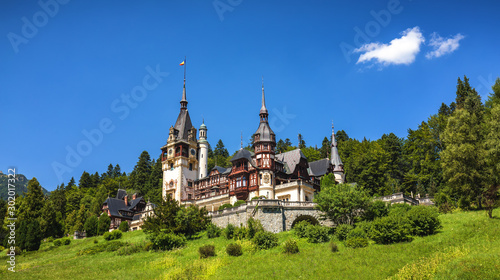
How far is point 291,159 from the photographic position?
199 ft

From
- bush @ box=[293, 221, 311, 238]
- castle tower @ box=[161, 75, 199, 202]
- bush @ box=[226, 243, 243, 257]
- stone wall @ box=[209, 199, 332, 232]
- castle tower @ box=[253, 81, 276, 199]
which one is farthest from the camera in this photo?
castle tower @ box=[161, 75, 199, 202]

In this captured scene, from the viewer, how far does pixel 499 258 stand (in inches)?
879

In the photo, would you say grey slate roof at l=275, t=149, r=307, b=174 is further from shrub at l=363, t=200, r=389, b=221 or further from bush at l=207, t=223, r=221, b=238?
shrub at l=363, t=200, r=389, b=221

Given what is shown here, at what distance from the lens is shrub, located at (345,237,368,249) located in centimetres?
3194

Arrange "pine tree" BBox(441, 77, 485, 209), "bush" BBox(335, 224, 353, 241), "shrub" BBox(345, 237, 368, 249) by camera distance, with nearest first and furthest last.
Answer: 1. "shrub" BBox(345, 237, 368, 249)
2. "bush" BBox(335, 224, 353, 241)
3. "pine tree" BBox(441, 77, 485, 209)

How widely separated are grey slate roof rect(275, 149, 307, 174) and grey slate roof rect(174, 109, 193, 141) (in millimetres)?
19342

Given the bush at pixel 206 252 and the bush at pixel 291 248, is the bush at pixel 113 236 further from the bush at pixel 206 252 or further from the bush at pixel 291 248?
the bush at pixel 291 248

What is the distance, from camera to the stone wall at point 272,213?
41281mm

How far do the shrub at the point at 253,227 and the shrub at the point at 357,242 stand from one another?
30.8 ft

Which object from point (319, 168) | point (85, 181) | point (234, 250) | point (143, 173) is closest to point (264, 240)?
point (234, 250)

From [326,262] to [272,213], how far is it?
13569mm

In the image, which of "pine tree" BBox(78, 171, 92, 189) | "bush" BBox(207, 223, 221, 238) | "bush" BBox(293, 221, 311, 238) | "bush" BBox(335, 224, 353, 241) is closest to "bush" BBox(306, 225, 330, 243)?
"bush" BBox(335, 224, 353, 241)

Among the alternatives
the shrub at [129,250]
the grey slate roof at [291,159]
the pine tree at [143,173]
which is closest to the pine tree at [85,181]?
the pine tree at [143,173]

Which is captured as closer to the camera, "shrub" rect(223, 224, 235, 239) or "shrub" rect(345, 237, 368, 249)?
"shrub" rect(345, 237, 368, 249)
